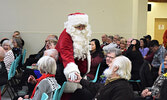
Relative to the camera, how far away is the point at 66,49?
2.76 meters

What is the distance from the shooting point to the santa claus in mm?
2701

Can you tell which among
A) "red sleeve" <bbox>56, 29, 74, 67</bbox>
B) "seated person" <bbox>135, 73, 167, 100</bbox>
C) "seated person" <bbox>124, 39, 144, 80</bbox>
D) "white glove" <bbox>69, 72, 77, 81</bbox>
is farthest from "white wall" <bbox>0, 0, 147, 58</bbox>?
"white glove" <bbox>69, 72, 77, 81</bbox>

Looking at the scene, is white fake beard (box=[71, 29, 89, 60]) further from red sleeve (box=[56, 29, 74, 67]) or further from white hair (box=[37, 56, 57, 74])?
white hair (box=[37, 56, 57, 74])

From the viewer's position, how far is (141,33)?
32.0 feet

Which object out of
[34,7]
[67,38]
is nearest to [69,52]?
[67,38]

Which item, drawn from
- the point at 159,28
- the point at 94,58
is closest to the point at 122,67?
the point at 94,58

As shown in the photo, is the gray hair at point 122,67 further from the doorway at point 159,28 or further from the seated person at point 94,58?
the doorway at point 159,28

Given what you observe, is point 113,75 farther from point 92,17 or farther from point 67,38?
point 92,17

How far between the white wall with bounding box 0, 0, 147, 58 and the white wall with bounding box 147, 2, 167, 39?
142 inches

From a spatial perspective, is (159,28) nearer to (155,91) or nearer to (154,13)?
(154,13)

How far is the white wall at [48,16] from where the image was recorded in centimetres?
755

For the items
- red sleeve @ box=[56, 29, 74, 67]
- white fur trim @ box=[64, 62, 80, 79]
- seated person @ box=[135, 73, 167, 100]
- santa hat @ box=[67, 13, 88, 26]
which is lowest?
seated person @ box=[135, 73, 167, 100]

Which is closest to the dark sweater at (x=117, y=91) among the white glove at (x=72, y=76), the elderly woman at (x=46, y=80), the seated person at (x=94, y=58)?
A: the white glove at (x=72, y=76)

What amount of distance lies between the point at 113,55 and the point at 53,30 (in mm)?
4851
